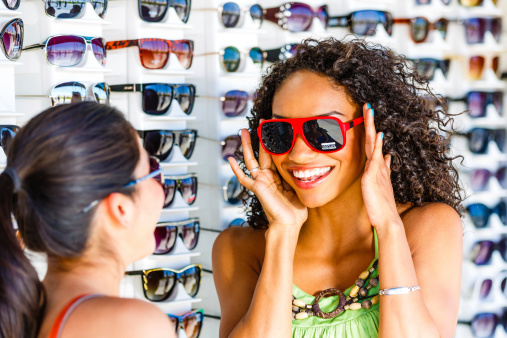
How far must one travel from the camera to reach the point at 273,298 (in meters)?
1.82

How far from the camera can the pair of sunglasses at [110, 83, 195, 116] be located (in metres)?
2.30

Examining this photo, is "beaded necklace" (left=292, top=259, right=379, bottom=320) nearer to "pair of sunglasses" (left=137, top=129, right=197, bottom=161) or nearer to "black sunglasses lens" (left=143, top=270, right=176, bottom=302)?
"black sunglasses lens" (left=143, top=270, right=176, bottom=302)

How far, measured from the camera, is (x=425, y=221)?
1929mm

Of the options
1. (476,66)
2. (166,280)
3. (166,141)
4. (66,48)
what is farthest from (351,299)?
(476,66)

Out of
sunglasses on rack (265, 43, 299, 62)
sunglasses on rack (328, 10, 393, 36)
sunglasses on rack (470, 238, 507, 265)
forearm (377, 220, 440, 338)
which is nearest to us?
forearm (377, 220, 440, 338)

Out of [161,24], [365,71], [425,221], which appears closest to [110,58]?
[161,24]

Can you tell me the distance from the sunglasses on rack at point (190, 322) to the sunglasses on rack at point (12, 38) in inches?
41.4

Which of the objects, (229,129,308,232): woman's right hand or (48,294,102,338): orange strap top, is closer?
(48,294,102,338): orange strap top

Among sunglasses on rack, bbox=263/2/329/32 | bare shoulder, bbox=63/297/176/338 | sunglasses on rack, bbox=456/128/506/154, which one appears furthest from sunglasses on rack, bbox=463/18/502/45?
bare shoulder, bbox=63/297/176/338

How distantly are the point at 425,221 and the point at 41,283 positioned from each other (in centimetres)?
117

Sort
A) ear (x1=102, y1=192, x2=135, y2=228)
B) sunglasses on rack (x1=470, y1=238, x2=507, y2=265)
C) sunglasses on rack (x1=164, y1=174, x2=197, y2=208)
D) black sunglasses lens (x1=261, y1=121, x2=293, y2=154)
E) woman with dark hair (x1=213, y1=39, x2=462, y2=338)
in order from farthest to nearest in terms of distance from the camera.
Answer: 1. sunglasses on rack (x1=470, y1=238, x2=507, y2=265)
2. sunglasses on rack (x1=164, y1=174, x2=197, y2=208)
3. black sunglasses lens (x1=261, y1=121, x2=293, y2=154)
4. woman with dark hair (x1=213, y1=39, x2=462, y2=338)
5. ear (x1=102, y1=192, x2=135, y2=228)

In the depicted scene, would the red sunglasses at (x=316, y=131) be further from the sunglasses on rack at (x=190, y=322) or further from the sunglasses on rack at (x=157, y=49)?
the sunglasses on rack at (x=190, y=322)

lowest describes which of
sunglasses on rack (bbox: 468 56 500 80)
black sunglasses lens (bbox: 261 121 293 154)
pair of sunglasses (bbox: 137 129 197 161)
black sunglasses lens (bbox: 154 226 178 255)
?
black sunglasses lens (bbox: 154 226 178 255)

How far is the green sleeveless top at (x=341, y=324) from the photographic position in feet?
6.09
